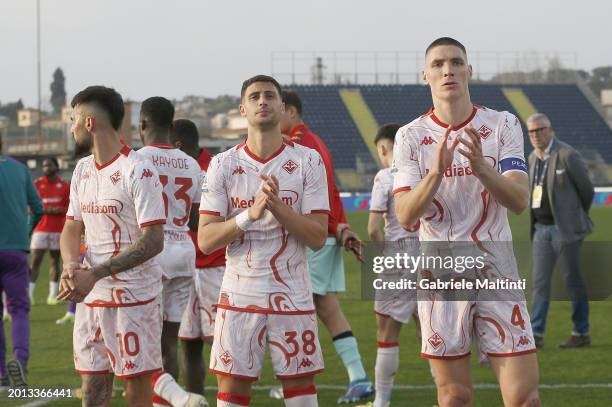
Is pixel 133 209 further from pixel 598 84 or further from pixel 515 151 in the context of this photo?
pixel 598 84

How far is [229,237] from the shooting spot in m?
5.20

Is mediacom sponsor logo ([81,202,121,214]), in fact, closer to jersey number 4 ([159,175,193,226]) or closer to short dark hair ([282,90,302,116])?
jersey number 4 ([159,175,193,226])

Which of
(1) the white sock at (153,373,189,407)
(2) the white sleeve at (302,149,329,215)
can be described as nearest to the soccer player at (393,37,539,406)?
(2) the white sleeve at (302,149,329,215)

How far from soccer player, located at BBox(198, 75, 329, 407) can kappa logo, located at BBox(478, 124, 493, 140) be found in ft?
2.82

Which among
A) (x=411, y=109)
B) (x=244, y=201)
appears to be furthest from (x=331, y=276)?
(x=411, y=109)

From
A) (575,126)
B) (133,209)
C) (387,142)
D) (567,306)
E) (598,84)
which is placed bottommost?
(567,306)

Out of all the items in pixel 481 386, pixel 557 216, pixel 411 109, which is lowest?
pixel 481 386

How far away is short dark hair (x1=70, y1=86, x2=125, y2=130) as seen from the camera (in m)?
5.66

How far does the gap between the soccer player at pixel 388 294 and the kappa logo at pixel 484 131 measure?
2288 mm

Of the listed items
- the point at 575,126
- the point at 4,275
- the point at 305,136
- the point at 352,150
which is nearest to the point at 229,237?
the point at 305,136

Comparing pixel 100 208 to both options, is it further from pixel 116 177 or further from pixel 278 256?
pixel 278 256

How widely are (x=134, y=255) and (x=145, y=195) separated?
12.8 inches

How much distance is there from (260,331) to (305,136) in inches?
111

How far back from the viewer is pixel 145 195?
18.1 feet
